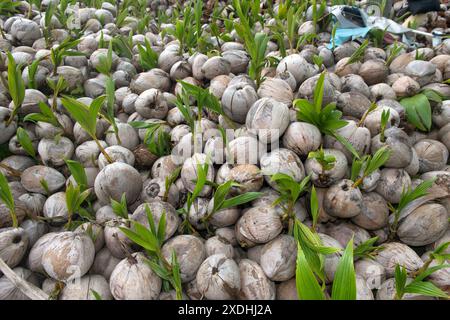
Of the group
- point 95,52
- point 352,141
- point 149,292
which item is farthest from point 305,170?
point 95,52

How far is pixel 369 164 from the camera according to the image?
1.20m

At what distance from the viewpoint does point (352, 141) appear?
53.4 inches

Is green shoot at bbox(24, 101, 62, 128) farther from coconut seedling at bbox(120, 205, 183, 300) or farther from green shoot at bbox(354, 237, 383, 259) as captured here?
green shoot at bbox(354, 237, 383, 259)

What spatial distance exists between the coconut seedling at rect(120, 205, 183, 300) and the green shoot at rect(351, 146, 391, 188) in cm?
69

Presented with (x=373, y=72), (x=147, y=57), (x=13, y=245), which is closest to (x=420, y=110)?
(x=373, y=72)

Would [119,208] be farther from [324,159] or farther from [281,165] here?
[324,159]

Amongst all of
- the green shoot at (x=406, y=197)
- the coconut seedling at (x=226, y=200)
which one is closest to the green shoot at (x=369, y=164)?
the green shoot at (x=406, y=197)

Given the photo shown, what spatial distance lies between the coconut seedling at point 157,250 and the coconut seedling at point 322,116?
668mm

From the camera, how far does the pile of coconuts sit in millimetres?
1095

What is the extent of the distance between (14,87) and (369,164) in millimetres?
1465

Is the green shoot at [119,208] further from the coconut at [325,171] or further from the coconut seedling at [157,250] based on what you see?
the coconut at [325,171]

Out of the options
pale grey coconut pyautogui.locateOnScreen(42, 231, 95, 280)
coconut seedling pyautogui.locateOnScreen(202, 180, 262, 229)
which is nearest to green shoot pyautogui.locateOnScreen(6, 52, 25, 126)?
pale grey coconut pyautogui.locateOnScreen(42, 231, 95, 280)

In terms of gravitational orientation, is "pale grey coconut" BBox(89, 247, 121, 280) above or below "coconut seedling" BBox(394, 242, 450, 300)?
below

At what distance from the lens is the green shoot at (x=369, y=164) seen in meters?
1.19
